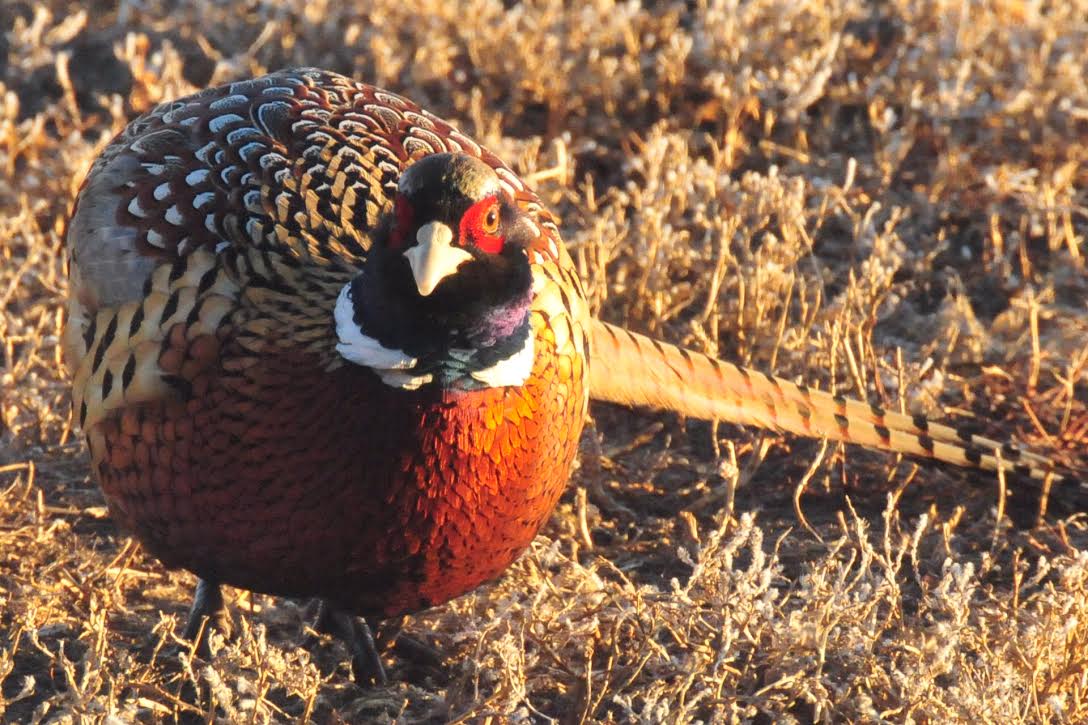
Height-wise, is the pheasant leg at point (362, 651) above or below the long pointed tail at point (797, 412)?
below

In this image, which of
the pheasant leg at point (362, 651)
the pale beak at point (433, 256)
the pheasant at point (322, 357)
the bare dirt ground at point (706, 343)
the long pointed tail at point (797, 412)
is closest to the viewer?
the pale beak at point (433, 256)

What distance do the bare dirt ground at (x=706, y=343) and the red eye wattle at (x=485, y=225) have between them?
0.76 m

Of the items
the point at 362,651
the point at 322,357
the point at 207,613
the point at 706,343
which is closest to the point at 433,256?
the point at 322,357

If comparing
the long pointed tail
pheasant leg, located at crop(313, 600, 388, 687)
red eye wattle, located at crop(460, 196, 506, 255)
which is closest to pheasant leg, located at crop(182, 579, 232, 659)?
pheasant leg, located at crop(313, 600, 388, 687)

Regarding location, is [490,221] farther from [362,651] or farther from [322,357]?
[362,651]

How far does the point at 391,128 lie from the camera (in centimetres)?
355

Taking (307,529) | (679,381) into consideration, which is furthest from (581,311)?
(307,529)

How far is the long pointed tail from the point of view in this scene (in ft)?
12.7

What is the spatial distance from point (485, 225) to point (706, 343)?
159 cm

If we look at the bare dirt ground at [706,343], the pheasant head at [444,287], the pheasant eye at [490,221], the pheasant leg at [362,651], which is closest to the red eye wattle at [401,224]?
the pheasant head at [444,287]

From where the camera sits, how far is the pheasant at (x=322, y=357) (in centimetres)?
274

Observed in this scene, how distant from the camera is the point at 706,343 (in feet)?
13.8

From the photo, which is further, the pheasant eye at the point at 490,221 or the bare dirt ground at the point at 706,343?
the bare dirt ground at the point at 706,343

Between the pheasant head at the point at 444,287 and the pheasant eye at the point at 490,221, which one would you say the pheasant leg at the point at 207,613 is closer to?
the pheasant head at the point at 444,287
